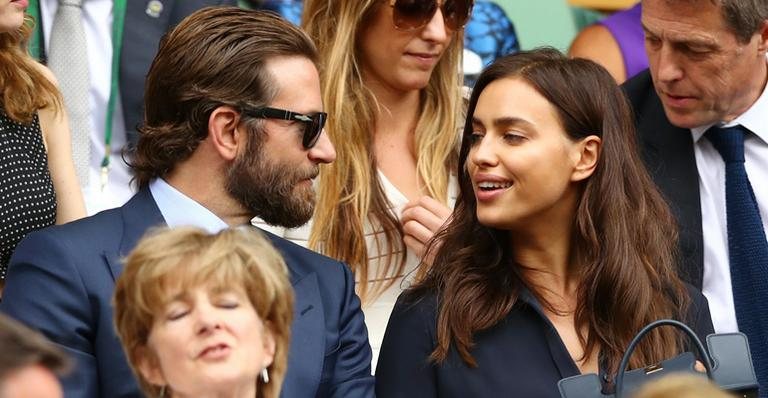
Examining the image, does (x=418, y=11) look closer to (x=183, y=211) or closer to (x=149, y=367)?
(x=183, y=211)

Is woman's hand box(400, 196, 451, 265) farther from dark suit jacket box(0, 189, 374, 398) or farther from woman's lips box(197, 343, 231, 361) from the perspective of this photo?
woman's lips box(197, 343, 231, 361)

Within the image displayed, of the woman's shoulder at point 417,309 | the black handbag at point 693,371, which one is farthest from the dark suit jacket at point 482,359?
the black handbag at point 693,371

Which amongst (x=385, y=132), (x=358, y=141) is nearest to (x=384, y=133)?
(x=385, y=132)

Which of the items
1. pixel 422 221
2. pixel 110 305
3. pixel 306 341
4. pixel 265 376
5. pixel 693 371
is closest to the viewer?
pixel 265 376

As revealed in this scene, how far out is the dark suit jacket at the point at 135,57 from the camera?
4.95m

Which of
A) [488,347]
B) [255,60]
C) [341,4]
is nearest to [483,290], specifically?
[488,347]

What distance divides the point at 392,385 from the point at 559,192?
66cm

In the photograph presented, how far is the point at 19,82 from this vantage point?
4.16 m

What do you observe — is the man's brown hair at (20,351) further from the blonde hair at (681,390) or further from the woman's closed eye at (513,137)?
the woman's closed eye at (513,137)

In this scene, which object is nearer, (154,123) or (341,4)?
(154,123)

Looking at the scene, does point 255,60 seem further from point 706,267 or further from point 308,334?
point 706,267

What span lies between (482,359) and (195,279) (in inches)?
42.4

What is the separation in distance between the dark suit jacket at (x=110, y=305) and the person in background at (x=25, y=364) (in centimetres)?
114

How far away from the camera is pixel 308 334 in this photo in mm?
3793
